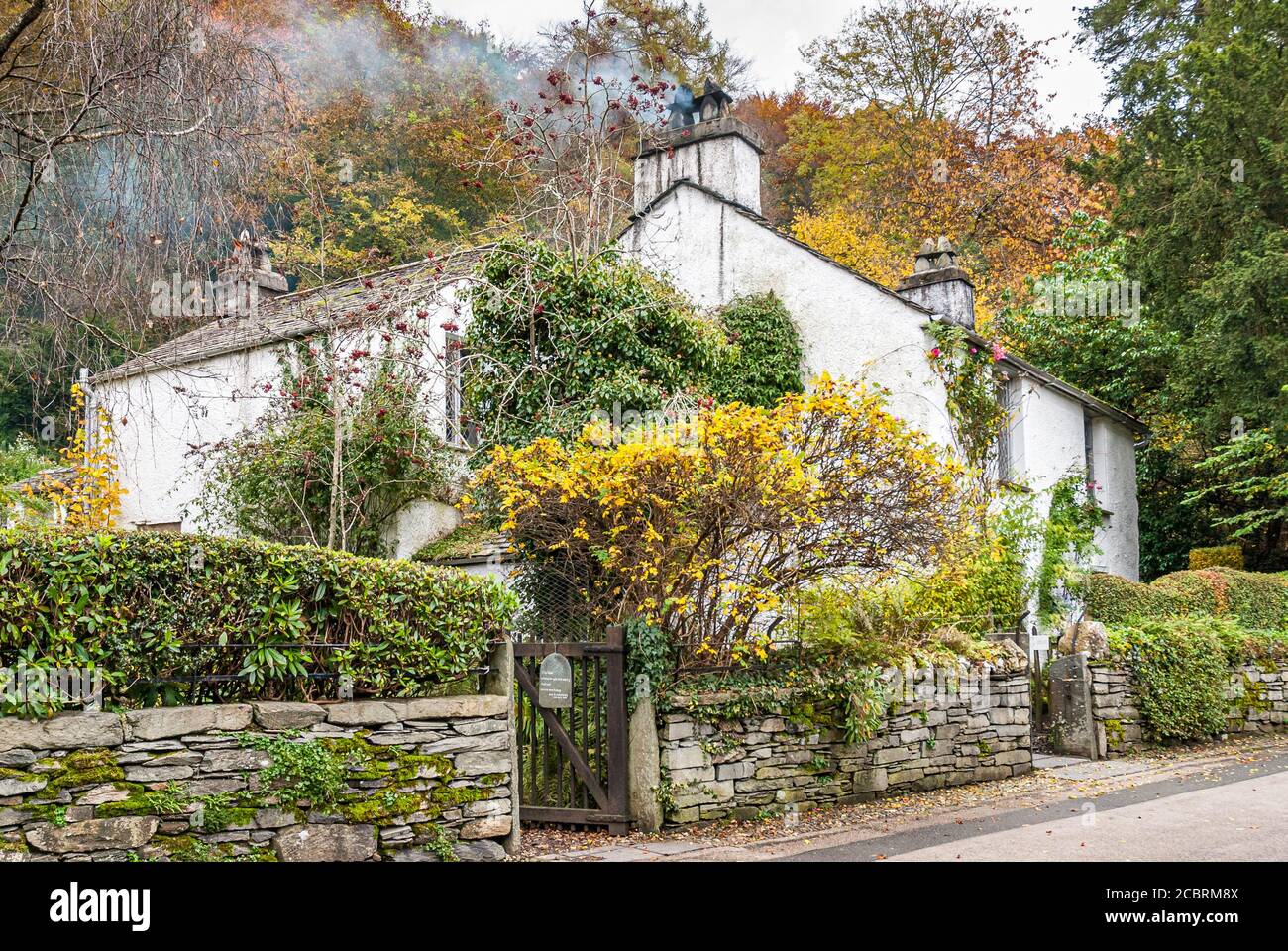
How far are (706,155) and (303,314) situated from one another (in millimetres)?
8492

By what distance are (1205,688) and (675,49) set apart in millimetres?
20294

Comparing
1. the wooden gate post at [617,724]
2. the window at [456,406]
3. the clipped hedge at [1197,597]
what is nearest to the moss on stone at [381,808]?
the wooden gate post at [617,724]

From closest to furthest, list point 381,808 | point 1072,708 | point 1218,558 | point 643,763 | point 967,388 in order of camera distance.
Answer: point 381,808, point 643,763, point 1072,708, point 967,388, point 1218,558

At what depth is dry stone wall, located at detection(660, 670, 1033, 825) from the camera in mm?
8828

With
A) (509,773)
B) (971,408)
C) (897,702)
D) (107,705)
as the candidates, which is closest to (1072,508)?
(971,408)

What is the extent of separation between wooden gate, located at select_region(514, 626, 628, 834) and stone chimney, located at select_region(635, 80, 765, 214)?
11.1 m

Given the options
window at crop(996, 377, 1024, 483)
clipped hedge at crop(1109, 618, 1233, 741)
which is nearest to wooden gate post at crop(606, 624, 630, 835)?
clipped hedge at crop(1109, 618, 1233, 741)

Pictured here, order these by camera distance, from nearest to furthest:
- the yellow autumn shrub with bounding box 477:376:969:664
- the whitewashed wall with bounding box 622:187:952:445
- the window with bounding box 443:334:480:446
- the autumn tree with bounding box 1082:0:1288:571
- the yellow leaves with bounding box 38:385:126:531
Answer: the yellow autumn shrub with bounding box 477:376:969:664 → the yellow leaves with bounding box 38:385:126:531 → the window with bounding box 443:334:480:446 → the whitewashed wall with bounding box 622:187:952:445 → the autumn tree with bounding box 1082:0:1288:571

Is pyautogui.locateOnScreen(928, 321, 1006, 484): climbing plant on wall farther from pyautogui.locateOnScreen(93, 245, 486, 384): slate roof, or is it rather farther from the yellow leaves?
the yellow leaves

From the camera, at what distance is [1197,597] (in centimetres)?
1702

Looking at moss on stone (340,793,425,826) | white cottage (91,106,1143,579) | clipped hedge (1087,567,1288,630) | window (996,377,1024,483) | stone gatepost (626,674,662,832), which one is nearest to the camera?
moss on stone (340,793,425,826)

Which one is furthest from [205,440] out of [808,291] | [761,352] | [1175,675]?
[1175,675]

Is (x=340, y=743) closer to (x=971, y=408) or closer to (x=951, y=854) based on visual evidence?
(x=951, y=854)

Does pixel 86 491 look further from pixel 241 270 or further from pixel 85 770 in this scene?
pixel 85 770
